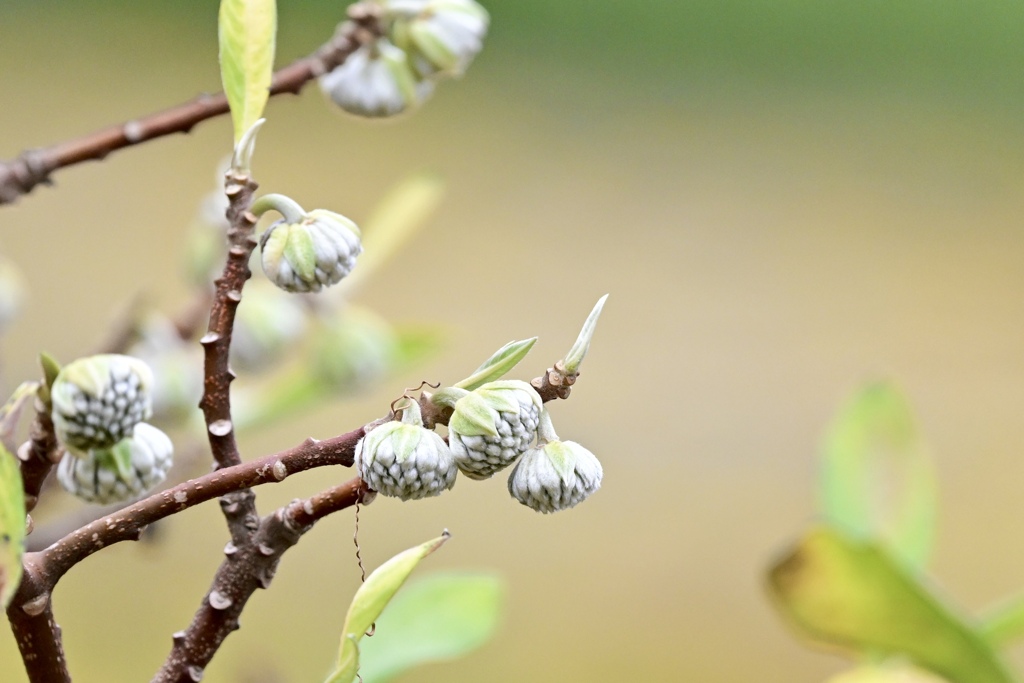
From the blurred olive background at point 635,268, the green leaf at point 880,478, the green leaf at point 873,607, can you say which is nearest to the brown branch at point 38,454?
the green leaf at point 873,607

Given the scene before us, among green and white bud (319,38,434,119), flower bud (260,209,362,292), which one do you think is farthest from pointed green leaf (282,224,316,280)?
green and white bud (319,38,434,119)

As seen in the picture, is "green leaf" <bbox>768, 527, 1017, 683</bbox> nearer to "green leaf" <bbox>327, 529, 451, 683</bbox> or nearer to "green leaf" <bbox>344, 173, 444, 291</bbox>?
"green leaf" <bbox>327, 529, 451, 683</bbox>

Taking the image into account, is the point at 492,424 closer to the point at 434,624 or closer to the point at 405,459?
the point at 405,459

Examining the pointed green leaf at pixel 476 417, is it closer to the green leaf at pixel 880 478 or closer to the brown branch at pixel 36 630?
the brown branch at pixel 36 630

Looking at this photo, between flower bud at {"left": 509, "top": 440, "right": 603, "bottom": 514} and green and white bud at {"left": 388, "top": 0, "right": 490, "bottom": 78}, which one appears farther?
green and white bud at {"left": 388, "top": 0, "right": 490, "bottom": 78}

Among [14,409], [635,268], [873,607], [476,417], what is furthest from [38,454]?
[635,268]

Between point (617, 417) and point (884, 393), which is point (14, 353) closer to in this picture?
point (617, 417)
